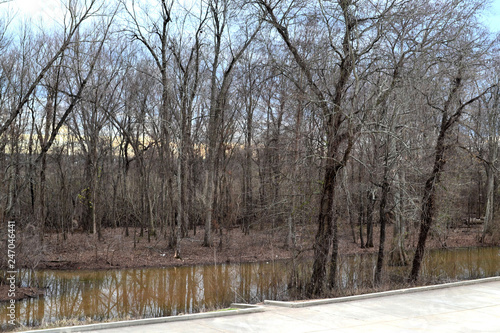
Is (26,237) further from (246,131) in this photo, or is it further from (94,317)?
(246,131)

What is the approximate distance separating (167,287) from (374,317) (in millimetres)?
10265

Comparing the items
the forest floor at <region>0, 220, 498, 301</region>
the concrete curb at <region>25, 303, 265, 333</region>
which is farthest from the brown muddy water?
the concrete curb at <region>25, 303, 265, 333</region>

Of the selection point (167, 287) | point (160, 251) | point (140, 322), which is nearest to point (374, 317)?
point (140, 322)

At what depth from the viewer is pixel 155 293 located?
53.8 feet

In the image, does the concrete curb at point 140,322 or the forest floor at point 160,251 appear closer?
the concrete curb at point 140,322

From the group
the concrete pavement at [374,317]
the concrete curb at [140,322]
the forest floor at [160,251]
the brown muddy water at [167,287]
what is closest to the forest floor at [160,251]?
the forest floor at [160,251]

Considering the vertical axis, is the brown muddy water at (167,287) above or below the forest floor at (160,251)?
below

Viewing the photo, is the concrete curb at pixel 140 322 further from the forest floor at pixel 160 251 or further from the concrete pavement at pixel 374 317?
the forest floor at pixel 160 251

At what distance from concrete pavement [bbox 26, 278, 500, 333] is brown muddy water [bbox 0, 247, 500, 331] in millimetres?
2450

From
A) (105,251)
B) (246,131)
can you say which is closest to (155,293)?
(105,251)

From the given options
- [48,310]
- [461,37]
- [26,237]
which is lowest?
[48,310]

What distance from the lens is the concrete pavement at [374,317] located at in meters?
7.82

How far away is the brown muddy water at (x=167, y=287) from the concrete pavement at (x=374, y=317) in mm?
2450

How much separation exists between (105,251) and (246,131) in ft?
50.6
